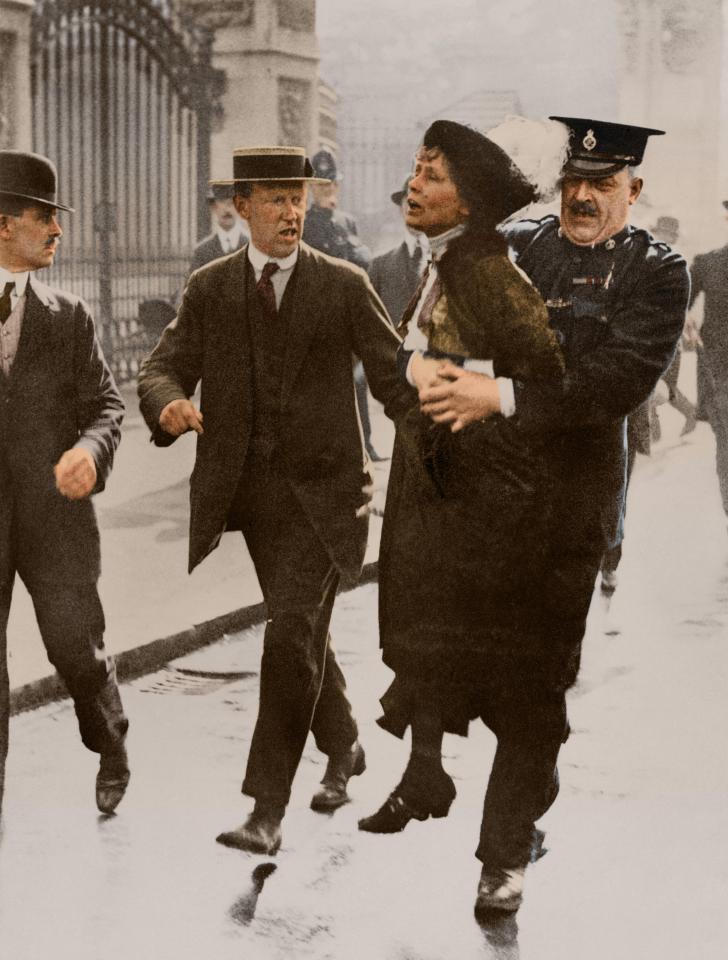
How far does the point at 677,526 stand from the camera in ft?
→ 33.2

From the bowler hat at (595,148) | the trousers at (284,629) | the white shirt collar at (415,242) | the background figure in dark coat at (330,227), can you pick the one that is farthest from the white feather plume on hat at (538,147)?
the background figure in dark coat at (330,227)

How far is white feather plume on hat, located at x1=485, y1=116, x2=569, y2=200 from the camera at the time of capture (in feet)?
14.9

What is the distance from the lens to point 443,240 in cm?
454

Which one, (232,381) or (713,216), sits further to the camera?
(713,216)

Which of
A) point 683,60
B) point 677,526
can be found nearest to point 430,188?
point 677,526

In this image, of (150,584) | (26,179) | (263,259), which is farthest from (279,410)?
(150,584)

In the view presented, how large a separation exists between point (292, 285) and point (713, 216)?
12.7 meters

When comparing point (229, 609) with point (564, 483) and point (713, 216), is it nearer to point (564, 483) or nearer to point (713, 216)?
point (564, 483)

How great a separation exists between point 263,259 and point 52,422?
767 mm

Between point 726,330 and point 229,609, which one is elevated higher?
point 726,330

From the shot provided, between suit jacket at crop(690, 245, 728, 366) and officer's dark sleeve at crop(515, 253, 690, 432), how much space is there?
4482 millimetres

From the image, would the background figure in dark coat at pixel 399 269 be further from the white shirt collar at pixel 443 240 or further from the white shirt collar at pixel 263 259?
the white shirt collar at pixel 443 240

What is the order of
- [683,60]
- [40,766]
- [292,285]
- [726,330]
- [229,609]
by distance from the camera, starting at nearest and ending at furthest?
[292,285], [40,766], [229,609], [726,330], [683,60]

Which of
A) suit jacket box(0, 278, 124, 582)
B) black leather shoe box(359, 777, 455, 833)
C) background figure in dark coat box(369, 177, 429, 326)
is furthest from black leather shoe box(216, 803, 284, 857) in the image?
background figure in dark coat box(369, 177, 429, 326)
